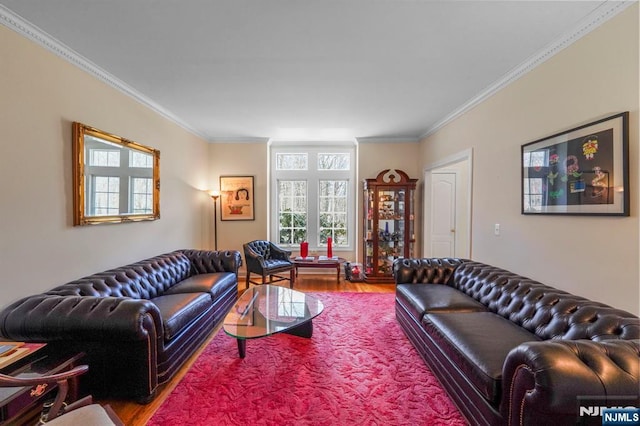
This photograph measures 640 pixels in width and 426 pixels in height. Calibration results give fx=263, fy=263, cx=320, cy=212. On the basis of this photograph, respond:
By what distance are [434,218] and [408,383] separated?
357 cm

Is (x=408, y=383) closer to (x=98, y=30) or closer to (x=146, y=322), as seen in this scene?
(x=146, y=322)

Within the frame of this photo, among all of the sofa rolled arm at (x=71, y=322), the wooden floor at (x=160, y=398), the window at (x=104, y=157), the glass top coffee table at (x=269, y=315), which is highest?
the window at (x=104, y=157)

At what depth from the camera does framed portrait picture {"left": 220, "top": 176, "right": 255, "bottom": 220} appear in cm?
531

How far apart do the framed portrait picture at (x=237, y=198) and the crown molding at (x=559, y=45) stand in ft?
13.1

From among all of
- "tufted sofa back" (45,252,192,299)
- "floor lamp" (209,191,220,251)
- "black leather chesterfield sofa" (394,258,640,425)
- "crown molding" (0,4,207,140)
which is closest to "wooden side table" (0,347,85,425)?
"tufted sofa back" (45,252,192,299)

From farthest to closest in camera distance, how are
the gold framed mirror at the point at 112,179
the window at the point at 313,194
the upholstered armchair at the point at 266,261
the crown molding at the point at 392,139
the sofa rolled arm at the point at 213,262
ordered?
1. the window at the point at 313,194
2. the crown molding at the point at 392,139
3. the upholstered armchair at the point at 266,261
4. the sofa rolled arm at the point at 213,262
5. the gold framed mirror at the point at 112,179

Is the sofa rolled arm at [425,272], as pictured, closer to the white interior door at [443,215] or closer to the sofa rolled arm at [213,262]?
the white interior door at [443,215]

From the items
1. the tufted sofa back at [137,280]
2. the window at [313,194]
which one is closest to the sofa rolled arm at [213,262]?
the tufted sofa back at [137,280]

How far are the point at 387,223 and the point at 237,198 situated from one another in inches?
119

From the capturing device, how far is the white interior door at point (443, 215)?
5.12m

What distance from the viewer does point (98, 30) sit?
2.08 meters

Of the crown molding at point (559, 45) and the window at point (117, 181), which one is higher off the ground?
the crown molding at point (559, 45)

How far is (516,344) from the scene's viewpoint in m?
1.75

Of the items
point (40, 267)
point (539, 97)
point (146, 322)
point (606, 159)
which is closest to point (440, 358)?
point (606, 159)
